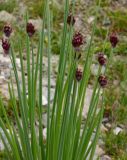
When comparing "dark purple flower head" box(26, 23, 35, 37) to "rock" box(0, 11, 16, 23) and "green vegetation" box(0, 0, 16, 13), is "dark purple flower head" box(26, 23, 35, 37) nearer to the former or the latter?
"rock" box(0, 11, 16, 23)

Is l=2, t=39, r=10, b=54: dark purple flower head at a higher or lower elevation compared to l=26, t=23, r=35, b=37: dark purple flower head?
lower

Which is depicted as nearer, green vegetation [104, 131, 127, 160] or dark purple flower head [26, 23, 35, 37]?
dark purple flower head [26, 23, 35, 37]

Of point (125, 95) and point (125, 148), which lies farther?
point (125, 95)

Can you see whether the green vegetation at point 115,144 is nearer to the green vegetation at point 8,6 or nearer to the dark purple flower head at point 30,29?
the dark purple flower head at point 30,29

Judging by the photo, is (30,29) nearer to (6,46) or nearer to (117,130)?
(6,46)

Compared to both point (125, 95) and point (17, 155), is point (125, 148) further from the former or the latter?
point (17, 155)

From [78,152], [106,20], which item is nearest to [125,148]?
[78,152]

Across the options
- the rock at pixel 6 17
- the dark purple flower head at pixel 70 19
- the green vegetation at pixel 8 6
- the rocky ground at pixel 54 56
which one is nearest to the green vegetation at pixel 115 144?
the rocky ground at pixel 54 56

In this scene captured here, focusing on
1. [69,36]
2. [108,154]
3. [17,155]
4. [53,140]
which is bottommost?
[108,154]

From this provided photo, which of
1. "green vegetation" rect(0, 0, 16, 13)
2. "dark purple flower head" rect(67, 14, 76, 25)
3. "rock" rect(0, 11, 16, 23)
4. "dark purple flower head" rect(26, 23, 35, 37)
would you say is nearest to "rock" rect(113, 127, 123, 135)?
"dark purple flower head" rect(67, 14, 76, 25)
